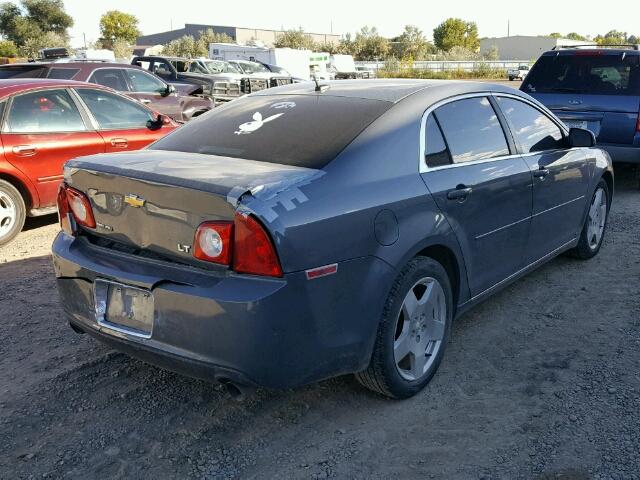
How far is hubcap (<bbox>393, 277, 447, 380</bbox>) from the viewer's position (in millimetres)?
3365

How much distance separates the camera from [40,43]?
61031mm

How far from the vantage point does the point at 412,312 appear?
3.39m

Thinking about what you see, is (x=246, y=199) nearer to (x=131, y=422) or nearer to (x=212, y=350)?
(x=212, y=350)

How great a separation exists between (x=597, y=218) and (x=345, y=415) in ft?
11.7

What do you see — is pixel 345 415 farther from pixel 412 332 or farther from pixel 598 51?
pixel 598 51

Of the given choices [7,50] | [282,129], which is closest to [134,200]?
[282,129]

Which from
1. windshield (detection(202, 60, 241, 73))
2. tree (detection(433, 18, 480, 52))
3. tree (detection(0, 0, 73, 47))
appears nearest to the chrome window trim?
windshield (detection(202, 60, 241, 73))

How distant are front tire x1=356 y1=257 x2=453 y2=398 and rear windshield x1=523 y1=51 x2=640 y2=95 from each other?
590 centimetres

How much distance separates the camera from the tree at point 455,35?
97.6 metres

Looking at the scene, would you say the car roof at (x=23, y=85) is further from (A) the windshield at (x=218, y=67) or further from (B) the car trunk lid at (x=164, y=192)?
(A) the windshield at (x=218, y=67)

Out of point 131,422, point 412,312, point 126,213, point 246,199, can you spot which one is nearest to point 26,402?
point 131,422

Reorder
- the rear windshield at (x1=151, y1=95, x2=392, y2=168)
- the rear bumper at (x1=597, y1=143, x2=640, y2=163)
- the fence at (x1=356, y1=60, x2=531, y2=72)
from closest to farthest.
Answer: the rear windshield at (x1=151, y1=95, x2=392, y2=168) < the rear bumper at (x1=597, y1=143, x2=640, y2=163) < the fence at (x1=356, y1=60, x2=531, y2=72)

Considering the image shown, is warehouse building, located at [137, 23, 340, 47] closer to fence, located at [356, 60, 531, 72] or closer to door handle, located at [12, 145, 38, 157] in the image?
fence, located at [356, 60, 531, 72]

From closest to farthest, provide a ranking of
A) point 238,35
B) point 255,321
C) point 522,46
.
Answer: point 255,321 < point 238,35 < point 522,46
